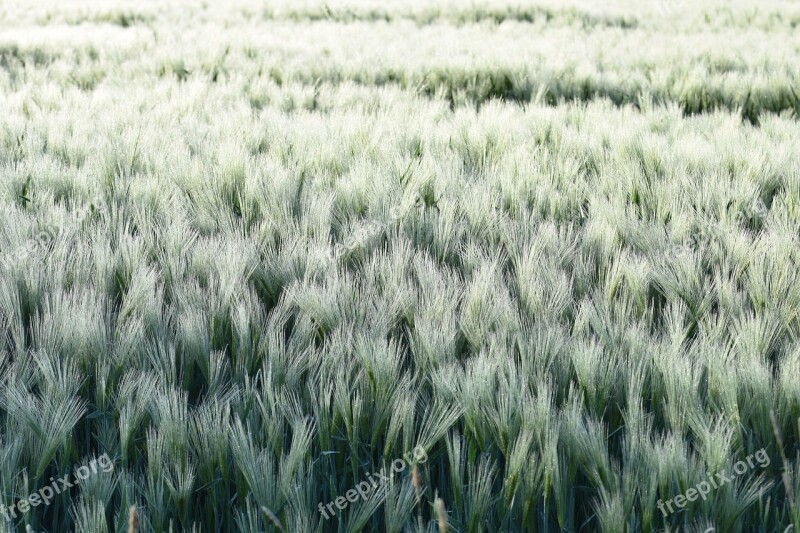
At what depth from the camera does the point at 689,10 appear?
7711 millimetres

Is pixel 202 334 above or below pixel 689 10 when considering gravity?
below

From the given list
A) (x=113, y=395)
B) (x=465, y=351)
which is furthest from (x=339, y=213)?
(x=113, y=395)

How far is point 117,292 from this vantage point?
56.9 inches

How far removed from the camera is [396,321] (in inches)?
51.3

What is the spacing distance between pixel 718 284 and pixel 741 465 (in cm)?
51

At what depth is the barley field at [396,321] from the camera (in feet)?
2.93

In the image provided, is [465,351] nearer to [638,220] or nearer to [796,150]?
[638,220]

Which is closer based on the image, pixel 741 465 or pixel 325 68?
pixel 741 465

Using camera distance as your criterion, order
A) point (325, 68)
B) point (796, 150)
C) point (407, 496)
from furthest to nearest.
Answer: point (325, 68)
point (796, 150)
point (407, 496)

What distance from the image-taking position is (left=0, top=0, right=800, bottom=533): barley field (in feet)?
2.93

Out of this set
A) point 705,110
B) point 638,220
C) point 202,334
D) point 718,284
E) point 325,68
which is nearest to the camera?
point 202,334

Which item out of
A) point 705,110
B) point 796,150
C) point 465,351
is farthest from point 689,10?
point 465,351

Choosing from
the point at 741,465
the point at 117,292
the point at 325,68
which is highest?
the point at 325,68

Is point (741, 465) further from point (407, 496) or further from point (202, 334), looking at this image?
point (202, 334)
